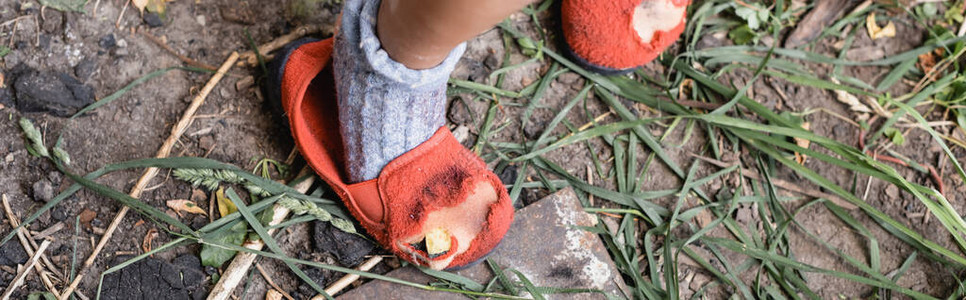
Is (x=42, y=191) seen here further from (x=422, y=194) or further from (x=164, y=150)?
(x=422, y=194)

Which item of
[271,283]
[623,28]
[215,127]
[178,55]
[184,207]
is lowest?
[271,283]

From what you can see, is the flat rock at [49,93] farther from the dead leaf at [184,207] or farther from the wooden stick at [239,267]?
the wooden stick at [239,267]

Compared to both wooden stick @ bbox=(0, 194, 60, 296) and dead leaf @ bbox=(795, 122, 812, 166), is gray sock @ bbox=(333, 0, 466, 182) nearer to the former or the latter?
wooden stick @ bbox=(0, 194, 60, 296)

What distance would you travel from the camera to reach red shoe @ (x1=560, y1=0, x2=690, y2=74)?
5.07 feet

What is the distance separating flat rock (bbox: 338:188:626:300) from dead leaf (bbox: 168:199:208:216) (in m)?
0.41

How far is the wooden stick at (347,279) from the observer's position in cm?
136

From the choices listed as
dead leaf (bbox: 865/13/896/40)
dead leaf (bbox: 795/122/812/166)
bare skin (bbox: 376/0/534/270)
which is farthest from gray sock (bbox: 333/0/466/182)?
dead leaf (bbox: 865/13/896/40)

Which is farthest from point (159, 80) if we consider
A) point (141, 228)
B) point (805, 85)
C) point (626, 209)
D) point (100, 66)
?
point (805, 85)

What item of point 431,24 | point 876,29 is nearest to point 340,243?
point 431,24

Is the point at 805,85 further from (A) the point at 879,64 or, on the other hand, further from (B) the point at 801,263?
(B) the point at 801,263

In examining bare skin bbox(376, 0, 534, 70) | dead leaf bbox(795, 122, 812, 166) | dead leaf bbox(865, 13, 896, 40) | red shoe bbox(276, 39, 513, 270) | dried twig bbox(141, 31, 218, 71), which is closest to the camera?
bare skin bbox(376, 0, 534, 70)

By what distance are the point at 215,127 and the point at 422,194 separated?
56 cm

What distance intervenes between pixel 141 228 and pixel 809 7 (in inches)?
71.4

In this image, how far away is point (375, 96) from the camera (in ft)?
3.60
